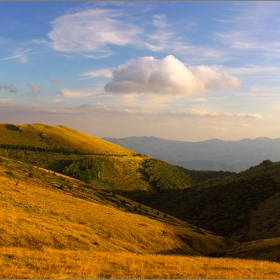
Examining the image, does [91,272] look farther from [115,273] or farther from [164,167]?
[164,167]

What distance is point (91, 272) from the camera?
16.0 meters

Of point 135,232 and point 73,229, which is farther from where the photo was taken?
point 135,232

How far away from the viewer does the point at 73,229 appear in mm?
26609

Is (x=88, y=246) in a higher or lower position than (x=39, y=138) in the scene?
lower

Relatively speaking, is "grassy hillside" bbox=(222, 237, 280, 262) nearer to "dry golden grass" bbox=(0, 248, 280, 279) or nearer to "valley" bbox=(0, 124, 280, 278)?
"valley" bbox=(0, 124, 280, 278)

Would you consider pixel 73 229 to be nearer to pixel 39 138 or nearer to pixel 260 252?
pixel 260 252

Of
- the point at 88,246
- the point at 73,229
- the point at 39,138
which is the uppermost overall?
the point at 39,138

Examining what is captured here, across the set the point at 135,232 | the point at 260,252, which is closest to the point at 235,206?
the point at 260,252

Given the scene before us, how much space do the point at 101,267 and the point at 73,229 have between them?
1027 centimetres

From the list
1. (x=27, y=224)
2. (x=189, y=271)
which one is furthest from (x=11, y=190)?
(x=189, y=271)

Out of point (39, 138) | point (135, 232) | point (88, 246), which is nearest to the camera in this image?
point (88, 246)

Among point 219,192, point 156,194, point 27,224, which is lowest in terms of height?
point 156,194

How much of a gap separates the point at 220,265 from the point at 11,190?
2688cm

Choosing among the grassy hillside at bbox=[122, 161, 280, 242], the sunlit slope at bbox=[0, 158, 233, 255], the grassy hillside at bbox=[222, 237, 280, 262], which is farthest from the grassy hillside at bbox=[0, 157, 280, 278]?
the grassy hillside at bbox=[122, 161, 280, 242]
